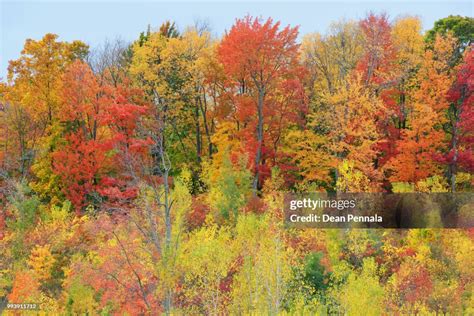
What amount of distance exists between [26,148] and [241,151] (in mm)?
17004

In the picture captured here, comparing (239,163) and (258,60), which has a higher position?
(258,60)

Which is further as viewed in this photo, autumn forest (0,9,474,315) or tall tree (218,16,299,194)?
tall tree (218,16,299,194)

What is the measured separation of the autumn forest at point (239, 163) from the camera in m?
33.2

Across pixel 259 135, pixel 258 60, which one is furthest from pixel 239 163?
pixel 258 60

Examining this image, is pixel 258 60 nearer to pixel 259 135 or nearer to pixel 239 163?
pixel 259 135

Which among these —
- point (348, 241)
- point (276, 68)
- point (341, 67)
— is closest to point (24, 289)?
point (348, 241)

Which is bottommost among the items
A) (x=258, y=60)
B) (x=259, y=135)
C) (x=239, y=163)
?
(x=239, y=163)

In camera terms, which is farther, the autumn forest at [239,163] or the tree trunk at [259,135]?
the tree trunk at [259,135]

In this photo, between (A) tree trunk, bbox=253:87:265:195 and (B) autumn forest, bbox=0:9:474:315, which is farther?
(A) tree trunk, bbox=253:87:265:195

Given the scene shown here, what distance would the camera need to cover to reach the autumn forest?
109ft

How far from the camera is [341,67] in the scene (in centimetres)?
4628

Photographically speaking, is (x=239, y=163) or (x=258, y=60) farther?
(x=258, y=60)

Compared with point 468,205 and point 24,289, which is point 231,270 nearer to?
point 24,289

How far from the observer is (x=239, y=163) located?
3881 centimetres
